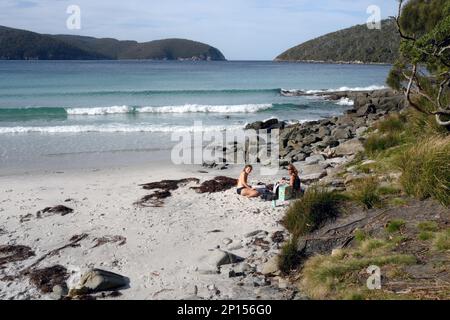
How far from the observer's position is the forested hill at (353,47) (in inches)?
4639

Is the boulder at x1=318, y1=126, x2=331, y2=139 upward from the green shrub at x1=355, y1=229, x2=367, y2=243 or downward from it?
upward

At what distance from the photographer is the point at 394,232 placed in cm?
698

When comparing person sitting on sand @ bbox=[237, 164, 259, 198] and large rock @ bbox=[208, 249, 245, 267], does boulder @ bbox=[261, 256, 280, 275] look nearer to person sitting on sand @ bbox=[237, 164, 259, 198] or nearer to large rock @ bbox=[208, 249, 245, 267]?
large rock @ bbox=[208, 249, 245, 267]

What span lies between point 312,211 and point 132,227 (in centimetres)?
330

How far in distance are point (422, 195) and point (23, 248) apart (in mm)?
6413

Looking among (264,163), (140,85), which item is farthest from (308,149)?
(140,85)

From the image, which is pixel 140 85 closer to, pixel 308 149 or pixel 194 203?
pixel 308 149

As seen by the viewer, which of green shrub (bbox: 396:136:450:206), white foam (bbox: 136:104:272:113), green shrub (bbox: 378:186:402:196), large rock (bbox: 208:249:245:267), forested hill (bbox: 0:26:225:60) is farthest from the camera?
forested hill (bbox: 0:26:225:60)

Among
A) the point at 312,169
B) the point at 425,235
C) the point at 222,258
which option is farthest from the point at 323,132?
the point at 425,235

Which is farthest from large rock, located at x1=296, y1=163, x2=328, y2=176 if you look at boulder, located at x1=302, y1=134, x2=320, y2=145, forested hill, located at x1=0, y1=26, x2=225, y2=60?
forested hill, located at x1=0, y1=26, x2=225, y2=60

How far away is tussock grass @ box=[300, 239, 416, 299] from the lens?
5.77m

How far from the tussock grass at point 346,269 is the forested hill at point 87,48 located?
12986 cm

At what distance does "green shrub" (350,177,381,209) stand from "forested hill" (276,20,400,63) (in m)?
102

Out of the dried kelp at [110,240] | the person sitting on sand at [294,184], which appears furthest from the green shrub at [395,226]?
the dried kelp at [110,240]
